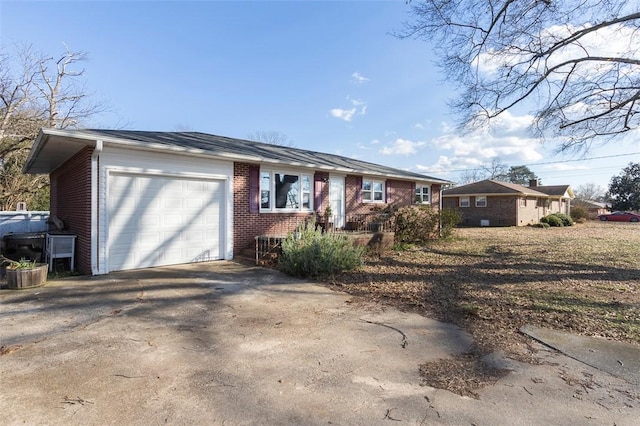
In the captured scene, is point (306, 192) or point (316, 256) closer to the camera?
point (316, 256)

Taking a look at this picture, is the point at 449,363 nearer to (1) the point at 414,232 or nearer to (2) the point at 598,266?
(2) the point at 598,266

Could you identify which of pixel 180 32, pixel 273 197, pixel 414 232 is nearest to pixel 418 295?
pixel 273 197

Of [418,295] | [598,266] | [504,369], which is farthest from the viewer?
[598,266]

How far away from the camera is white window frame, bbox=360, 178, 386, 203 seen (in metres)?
14.2

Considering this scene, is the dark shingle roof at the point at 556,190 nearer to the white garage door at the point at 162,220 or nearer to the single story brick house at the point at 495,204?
the single story brick house at the point at 495,204

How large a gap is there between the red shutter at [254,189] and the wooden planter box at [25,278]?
196 inches

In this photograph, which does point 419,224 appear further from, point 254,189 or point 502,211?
point 502,211

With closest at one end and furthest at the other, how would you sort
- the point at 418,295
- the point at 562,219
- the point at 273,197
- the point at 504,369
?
the point at 504,369, the point at 418,295, the point at 273,197, the point at 562,219

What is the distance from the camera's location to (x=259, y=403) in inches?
106

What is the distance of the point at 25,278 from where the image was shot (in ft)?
20.9

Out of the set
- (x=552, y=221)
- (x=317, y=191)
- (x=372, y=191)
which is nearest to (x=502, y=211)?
(x=552, y=221)

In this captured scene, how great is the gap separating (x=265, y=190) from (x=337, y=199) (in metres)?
3.50

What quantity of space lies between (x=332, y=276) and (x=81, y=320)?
4.59 metres

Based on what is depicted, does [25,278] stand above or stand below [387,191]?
below
